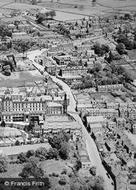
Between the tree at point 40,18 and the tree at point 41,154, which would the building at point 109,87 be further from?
the tree at point 40,18

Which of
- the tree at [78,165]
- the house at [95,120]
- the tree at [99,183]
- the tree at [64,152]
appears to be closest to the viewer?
the tree at [99,183]

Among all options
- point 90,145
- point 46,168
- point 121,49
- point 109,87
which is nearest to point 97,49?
point 121,49

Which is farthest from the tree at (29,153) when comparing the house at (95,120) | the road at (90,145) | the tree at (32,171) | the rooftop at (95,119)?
the rooftop at (95,119)

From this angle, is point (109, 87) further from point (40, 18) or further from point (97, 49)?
point (40, 18)

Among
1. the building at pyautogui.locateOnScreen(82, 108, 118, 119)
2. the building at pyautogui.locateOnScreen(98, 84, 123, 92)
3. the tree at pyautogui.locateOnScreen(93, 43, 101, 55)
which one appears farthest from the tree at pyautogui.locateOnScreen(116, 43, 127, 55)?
the building at pyautogui.locateOnScreen(82, 108, 118, 119)

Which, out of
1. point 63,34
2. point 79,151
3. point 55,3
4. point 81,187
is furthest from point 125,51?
point 55,3

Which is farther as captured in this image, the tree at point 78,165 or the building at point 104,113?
the building at point 104,113

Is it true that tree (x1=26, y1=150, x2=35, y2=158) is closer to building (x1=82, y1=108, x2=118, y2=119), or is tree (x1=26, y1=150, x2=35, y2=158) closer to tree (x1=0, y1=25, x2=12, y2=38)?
building (x1=82, y1=108, x2=118, y2=119)

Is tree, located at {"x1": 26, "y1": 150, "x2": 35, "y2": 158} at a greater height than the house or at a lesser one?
lesser
